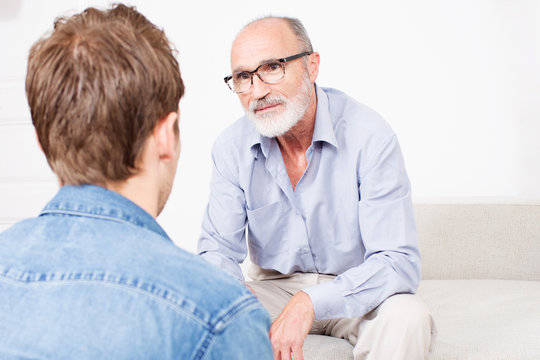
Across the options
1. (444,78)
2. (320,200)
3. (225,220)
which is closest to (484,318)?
(320,200)

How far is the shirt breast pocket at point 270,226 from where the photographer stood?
1762mm

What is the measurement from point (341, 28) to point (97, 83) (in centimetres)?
228

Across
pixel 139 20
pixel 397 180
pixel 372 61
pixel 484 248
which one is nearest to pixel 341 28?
pixel 372 61

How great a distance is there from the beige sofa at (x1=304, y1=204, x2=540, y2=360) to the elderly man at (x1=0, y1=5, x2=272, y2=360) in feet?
4.30

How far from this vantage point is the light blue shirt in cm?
158

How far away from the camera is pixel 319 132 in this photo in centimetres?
171

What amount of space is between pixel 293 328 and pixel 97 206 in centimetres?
78

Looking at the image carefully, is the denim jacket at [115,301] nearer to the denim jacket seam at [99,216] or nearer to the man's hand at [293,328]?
the denim jacket seam at [99,216]

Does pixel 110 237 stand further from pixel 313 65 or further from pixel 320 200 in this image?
pixel 313 65

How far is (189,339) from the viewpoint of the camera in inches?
23.8

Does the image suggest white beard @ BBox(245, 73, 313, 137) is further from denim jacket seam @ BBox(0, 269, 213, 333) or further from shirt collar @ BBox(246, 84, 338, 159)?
denim jacket seam @ BBox(0, 269, 213, 333)

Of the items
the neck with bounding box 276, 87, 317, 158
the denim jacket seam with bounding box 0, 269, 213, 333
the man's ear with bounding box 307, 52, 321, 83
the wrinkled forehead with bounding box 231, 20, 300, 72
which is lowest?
the neck with bounding box 276, 87, 317, 158

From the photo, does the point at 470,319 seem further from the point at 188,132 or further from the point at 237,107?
the point at 188,132

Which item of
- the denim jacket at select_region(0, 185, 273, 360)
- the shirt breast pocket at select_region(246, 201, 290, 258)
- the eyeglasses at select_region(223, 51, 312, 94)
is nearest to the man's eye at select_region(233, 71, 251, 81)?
the eyeglasses at select_region(223, 51, 312, 94)
